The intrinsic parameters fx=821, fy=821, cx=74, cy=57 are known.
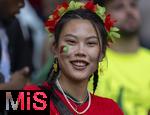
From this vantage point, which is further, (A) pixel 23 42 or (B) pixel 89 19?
(A) pixel 23 42

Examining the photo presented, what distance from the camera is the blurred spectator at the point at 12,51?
6932 millimetres

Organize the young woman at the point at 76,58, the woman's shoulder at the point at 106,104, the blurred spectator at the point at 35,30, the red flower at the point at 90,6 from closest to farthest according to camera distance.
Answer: the young woman at the point at 76,58 → the woman's shoulder at the point at 106,104 → the red flower at the point at 90,6 → the blurred spectator at the point at 35,30

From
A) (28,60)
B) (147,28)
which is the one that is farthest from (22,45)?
(147,28)

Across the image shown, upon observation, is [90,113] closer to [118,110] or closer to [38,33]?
[118,110]

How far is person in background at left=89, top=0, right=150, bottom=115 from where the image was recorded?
8078 millimetres

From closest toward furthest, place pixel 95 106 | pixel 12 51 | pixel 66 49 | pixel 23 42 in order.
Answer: pixel 66 49 → pixel 95 106 → pixel 12 51 → pixel 23 42

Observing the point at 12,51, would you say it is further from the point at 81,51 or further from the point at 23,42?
the point at 81,51

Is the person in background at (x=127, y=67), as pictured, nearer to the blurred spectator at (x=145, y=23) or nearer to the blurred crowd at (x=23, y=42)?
the blurred crowd at (x=23, y=42)

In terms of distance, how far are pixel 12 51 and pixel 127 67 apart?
4.58 feet

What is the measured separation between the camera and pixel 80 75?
19.7 ft

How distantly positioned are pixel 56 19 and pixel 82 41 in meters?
0.33

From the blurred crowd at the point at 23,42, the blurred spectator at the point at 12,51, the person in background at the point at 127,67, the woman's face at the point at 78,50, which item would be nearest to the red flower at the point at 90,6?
the woman's face at the point at 78,50

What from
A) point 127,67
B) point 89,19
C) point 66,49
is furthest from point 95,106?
point 127,67

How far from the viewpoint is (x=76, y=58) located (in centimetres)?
598
